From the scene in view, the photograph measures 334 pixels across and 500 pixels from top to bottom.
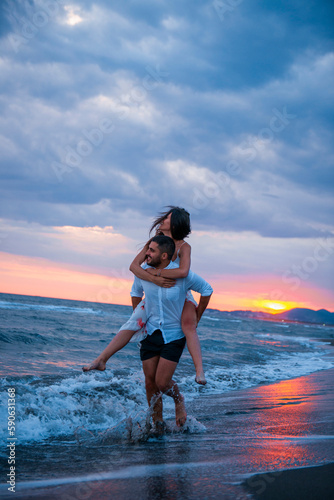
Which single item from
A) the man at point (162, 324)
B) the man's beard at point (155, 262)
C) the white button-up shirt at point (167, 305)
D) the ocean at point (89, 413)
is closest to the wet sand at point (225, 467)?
the ocean at point (89, 413)

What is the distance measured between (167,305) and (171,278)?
0.94 ft

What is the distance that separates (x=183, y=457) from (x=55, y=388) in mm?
3178

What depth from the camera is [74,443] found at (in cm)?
399

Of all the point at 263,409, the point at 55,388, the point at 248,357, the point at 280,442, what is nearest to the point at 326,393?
the point at 263,409

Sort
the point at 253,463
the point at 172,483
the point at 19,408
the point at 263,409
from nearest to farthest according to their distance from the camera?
the point at 172,483 → the point at 253,463 → the point at 19,408 → the point at 263,409

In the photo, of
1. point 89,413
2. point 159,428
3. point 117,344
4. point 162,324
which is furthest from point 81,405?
point 162,324

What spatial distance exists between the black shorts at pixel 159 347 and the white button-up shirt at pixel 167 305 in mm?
42

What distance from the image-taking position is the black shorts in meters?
3.88

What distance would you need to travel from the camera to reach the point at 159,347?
395 cm

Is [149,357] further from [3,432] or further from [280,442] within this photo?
[3,432]

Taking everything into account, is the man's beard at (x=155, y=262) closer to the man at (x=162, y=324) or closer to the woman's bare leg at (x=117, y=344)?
the man at (x=162, y=324)

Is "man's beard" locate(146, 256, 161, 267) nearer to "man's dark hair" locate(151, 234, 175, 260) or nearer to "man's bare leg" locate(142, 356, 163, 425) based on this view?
"man's dark hair" locate(151, 234, 175, 260)

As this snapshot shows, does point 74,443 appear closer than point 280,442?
No

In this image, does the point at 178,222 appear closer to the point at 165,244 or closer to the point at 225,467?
the point at 165,244
